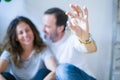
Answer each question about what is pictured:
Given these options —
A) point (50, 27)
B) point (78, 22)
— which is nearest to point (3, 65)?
point (50, 27)

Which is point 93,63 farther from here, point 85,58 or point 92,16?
point 92,16

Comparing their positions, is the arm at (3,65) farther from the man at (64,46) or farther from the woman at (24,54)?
the man at (64,46)

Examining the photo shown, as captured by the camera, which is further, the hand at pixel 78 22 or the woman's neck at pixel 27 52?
the woman's neck at pixel 27 52

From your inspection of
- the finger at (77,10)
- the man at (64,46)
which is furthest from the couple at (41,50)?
the finger at (77,10)

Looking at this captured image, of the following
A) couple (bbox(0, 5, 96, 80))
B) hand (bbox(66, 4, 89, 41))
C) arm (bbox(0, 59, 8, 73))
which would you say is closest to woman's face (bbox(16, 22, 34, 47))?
couple (bbox(0, 5, 96, 80))

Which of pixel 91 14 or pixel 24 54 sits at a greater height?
pixel 91 14

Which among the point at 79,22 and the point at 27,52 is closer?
the point at 79,22

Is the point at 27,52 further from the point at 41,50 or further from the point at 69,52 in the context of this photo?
Answer: the point at 69,52

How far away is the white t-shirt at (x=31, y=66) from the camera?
1.30 meters

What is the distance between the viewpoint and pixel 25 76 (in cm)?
131

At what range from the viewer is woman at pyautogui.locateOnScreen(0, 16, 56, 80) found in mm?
1270

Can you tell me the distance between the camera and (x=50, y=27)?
1272 mm

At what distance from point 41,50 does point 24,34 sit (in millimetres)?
123

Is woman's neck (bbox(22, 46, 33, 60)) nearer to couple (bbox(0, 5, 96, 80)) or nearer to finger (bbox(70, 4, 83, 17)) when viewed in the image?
couple (bbox(0, 5, 96, 80))
